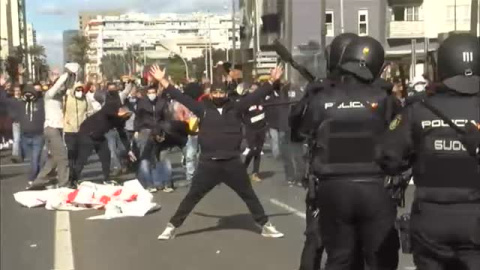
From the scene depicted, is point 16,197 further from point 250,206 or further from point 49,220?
point 250,206

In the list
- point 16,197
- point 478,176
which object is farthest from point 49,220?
point 478,176

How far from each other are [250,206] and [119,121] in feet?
21.6

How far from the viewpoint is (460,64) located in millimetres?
4574

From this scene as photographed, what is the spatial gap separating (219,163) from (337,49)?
12.8 feet

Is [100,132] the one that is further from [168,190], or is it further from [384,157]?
[384,157]

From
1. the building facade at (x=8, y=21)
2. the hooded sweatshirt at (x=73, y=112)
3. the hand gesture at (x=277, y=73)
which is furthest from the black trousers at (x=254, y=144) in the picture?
the building facade at (x=8, y=21)

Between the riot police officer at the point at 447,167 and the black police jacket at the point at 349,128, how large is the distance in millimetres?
728

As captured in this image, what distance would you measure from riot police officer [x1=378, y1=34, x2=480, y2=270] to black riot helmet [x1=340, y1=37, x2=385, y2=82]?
91 cm

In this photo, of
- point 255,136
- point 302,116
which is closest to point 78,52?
point 255,136

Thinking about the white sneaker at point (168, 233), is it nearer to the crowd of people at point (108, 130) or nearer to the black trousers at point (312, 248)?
the black trousers at point (312, 248)

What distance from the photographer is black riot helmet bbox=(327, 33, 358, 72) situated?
569 cm

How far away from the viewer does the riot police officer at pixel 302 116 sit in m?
5.54

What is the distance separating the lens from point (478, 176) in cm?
443

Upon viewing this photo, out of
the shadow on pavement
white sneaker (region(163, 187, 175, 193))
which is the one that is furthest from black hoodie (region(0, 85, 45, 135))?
the shadow on pavement
